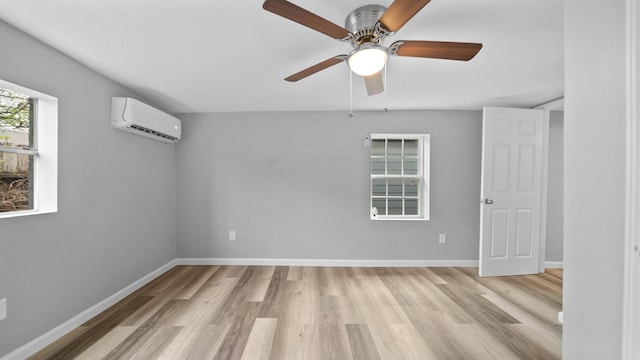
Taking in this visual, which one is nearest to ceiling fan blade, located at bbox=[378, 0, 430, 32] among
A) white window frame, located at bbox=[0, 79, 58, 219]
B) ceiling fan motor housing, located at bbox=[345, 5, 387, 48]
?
ceiling fan motor housing, located at bbox=[345, 5, 387, 48]

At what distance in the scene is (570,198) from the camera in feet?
3.42

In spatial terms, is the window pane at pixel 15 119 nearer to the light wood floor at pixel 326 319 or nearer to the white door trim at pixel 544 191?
the light wood floor at pixel 326 319

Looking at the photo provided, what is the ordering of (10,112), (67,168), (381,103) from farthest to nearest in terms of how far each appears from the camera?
(381,103)
(67,168)
(10,112)

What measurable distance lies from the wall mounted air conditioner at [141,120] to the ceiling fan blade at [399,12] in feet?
8.30

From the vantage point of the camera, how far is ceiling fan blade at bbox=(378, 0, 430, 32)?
1175mm

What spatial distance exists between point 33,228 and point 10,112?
0.81 m

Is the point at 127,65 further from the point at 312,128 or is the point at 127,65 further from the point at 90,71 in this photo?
the point at 312,128

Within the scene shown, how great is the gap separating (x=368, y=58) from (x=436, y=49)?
0.38 meters

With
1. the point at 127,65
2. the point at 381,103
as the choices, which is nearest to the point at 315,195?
the point at 381,103

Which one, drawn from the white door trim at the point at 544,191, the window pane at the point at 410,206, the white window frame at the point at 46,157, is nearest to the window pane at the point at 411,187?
the window pane at the point at 410,206

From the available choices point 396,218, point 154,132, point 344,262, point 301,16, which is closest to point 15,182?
point 154,132

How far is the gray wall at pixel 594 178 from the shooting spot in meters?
0.85

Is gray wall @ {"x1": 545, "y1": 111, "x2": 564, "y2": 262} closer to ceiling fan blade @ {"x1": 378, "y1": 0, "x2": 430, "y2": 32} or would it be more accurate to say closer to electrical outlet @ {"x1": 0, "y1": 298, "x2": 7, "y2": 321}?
ceiling fan blade @ {"x1": 378, "y1": 0, "x2": 430, "y2": 32}

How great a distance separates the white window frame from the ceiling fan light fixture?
2.23 metres
